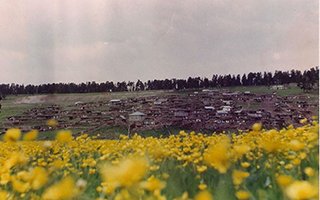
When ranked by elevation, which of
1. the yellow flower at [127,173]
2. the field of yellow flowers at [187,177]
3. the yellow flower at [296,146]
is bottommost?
the field of yellow flowers at [187,177]

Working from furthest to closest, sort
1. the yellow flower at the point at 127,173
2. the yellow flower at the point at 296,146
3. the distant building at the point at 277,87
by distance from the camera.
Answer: the distant building at the point at 277,87 → the yellow flower at the point at 296,146 → the yellow flower at the point at 127,173

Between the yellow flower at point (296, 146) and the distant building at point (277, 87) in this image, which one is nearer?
the yellow flower at point (296, 146)

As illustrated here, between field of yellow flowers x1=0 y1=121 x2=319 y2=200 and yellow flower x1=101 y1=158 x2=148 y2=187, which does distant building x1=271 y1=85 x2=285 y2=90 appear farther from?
yellow flower x1=101 y1=158 x2=148 y2=187

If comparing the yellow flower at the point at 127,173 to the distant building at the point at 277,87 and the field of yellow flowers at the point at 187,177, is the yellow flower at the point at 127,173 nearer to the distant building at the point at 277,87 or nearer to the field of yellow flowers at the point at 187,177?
the field of yellow flowers at the point at 187,177

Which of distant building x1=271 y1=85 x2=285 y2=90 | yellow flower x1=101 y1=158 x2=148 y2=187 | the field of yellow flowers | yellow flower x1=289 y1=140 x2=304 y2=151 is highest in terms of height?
yellow flower x1=101 y1=158 x2=148 y2=187

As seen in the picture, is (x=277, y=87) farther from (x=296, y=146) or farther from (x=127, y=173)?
(x=127, y=173)

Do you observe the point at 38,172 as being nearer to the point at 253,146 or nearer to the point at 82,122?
the point at 253,146

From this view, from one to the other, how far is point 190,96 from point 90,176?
30591 mm

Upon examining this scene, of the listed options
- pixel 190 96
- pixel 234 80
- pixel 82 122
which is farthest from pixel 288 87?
pixel 82 122

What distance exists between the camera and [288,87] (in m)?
41.7

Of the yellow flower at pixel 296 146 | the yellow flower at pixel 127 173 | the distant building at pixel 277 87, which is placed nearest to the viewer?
the yellow flower at pixel 127 173

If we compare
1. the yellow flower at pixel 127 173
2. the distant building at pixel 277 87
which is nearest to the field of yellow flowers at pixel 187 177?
the yellow flower at pixel 127 173

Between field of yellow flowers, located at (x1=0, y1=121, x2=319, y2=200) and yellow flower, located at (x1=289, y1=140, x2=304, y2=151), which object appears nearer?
field of yellow flowers, located at (x1=0, y1=121, x2=319, y2=200)

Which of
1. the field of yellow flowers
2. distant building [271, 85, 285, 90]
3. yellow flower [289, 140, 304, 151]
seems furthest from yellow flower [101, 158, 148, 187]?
distant building [271, 85, 285, 90]
